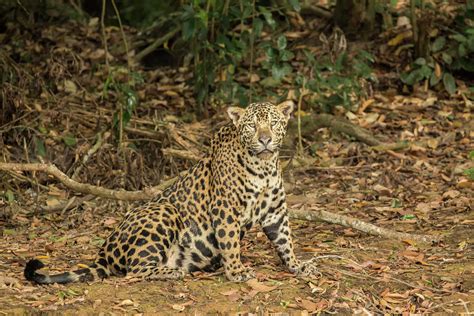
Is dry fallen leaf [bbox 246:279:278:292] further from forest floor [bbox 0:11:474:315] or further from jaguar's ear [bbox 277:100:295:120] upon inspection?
jaguar's ear [bbox 277:100:295:120]

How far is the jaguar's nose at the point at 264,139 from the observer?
7160mm

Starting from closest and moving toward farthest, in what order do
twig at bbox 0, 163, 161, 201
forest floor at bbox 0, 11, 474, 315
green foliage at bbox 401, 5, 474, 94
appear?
forest floor at bbox 0, 11, 474, 315
twig at bbox 0, 163, 161, 201
green foliage at bbox 401, 5, 474, 94

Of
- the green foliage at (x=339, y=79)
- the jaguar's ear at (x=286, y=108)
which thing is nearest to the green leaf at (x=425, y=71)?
the green foliage at (x=339, y=79)

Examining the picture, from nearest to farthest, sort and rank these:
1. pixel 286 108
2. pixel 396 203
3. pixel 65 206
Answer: pixel 286 108, pixel 396 203, pixel 65 206

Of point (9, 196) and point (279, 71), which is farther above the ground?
point (279, 71)

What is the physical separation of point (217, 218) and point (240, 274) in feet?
1.66

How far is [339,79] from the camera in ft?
38.2

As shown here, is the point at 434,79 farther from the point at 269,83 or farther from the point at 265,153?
the point at 265,153

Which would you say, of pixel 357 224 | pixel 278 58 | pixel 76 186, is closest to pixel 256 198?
pixel 357 224

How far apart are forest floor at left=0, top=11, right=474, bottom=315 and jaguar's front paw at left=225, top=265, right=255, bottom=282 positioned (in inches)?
2.7

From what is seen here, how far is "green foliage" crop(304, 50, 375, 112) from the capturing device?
11594mm

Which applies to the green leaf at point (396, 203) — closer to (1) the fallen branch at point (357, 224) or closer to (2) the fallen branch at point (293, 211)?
(2) the fallen branch at point (293, 211)

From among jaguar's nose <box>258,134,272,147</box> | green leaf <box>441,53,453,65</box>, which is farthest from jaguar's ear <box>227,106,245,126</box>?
green leaf <box>441,53,453,65</box>

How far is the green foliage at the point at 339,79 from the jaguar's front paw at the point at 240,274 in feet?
15.3
